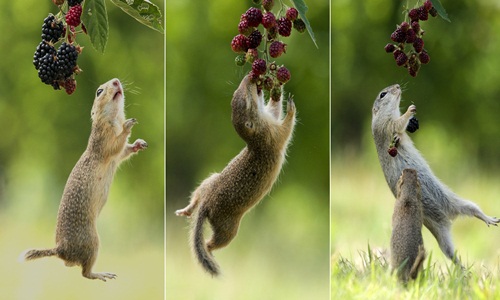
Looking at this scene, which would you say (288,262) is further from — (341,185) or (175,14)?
(175,14)

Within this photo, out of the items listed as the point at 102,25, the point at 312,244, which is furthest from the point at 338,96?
the point at 102,25

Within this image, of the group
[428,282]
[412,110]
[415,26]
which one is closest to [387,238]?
[428,282]

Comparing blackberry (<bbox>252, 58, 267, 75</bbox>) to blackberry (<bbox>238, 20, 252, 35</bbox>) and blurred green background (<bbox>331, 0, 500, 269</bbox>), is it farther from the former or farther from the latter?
blurred green background (<bbox>331, 0, 500, 269</bbox>)

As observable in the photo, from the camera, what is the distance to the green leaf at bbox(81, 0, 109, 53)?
1446mm

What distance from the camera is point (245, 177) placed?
3328 mm

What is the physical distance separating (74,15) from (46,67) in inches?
13.5

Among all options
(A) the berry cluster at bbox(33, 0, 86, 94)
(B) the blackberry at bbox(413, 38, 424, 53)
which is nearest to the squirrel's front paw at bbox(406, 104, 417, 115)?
(B) the blackberry at bbox(413, 38, 424, 53)

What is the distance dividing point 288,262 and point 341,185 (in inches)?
17.7

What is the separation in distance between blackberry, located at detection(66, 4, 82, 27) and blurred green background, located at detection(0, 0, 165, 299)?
51cm

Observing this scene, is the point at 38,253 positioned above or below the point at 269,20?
→ below

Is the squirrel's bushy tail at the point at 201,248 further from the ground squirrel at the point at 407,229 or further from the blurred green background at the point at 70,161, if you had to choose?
the ground squirrel at the point at 407,229

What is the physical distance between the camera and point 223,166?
337 cm

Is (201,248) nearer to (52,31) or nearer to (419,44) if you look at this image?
(52,31)

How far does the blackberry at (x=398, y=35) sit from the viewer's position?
3.25 meters
